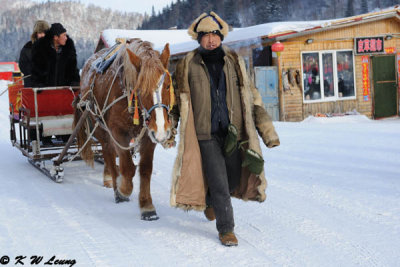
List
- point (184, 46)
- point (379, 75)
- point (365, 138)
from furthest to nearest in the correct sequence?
point (184, 46), point (379, 75), point (365, 138)

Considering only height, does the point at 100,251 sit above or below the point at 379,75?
below

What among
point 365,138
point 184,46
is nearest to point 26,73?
point 365,138

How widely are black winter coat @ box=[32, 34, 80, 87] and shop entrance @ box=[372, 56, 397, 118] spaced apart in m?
12.1

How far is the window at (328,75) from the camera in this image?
14883mm

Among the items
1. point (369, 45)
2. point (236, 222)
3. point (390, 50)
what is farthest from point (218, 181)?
point (390, 50)

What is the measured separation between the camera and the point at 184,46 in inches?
693

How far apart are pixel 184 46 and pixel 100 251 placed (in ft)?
48.5

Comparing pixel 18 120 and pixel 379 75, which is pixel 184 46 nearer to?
pixel 379 75

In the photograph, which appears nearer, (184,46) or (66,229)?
(66,229)

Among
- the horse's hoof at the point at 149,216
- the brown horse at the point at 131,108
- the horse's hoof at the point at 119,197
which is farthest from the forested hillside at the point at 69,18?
the horse's hoof at the point at 149,216

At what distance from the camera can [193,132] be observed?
3.70m

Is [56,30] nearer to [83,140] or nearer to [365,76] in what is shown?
[83,140]

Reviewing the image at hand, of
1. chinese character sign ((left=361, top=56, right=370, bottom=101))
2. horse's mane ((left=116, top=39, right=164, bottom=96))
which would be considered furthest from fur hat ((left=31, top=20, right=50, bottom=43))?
chinese character sign ((left=361, top=56, right=370, bottom=101))

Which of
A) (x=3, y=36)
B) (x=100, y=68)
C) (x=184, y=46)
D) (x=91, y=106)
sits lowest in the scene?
(x=91, y=106)
